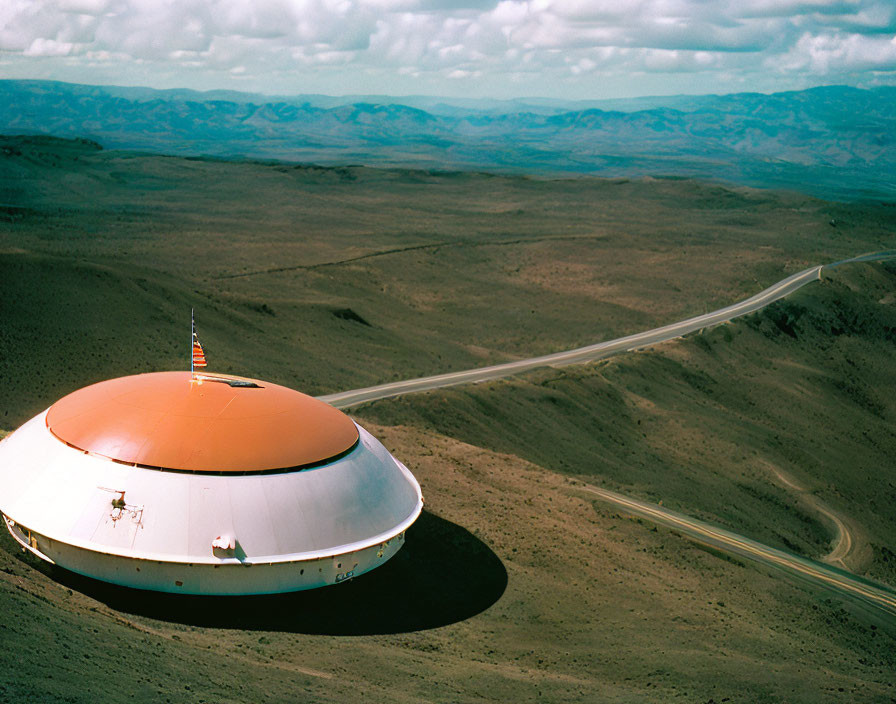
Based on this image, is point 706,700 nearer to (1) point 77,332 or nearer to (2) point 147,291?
(1) point 77,332

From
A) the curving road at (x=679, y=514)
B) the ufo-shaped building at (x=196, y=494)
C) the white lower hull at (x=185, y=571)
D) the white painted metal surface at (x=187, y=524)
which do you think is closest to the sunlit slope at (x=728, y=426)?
the curving road at (x=679, y=514)

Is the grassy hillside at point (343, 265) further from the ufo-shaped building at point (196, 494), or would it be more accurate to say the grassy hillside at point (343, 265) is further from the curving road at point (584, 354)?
the ufo-shaped building at point (196, 494)

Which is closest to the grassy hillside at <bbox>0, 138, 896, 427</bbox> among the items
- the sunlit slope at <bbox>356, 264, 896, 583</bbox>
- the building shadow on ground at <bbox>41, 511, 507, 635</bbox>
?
the sunlit slope at <bbox>356, 264, 896, 583</bbox>

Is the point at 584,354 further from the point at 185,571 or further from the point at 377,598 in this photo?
the point at 185,571

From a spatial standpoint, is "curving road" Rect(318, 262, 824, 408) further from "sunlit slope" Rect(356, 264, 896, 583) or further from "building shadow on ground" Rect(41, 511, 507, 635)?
"building shadow on ground" Rect(41, 511, 507, 635)

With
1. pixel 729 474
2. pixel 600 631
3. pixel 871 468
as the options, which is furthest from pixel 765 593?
pixel 871 468
